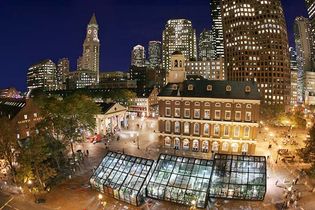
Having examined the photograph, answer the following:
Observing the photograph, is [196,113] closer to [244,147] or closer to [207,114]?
[207,114]

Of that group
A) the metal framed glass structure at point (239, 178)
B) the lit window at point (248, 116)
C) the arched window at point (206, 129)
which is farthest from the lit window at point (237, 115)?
the metal framed glass structure at point (239, 178)

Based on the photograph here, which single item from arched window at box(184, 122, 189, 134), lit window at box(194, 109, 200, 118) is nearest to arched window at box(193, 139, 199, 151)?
arched window at box(184, 122, 189, 134)

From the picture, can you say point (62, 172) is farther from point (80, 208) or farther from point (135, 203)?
point (135, 203)

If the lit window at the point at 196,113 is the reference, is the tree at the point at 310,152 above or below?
below

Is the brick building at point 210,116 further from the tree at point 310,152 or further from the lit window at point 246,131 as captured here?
the tree at point 310,152

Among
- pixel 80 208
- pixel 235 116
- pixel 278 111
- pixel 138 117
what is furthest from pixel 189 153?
pixel 138 117
